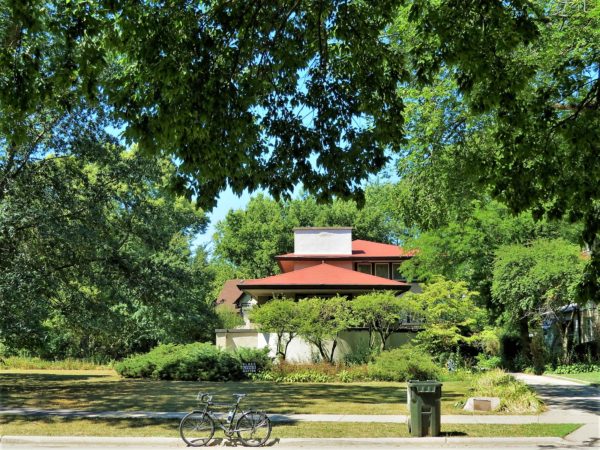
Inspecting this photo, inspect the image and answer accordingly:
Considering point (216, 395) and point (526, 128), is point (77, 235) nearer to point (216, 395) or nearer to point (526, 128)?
point (216, 395)

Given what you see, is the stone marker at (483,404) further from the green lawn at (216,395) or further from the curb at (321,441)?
the curb at (321,441)

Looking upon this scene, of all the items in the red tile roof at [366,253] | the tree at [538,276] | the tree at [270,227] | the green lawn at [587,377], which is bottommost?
the green lawn at [587,377]

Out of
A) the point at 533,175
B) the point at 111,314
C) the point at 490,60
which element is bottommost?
the point at 111,314

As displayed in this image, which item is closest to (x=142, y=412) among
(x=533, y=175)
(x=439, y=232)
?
(x=533, y=175)

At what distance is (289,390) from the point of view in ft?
75.3

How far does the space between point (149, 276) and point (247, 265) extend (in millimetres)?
41375

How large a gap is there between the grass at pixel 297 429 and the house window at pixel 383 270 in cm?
3172

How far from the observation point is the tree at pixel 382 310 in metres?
29.2

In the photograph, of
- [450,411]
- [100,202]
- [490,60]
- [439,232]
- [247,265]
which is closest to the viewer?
[490,60]

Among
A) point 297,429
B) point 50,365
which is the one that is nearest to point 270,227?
point 50,365

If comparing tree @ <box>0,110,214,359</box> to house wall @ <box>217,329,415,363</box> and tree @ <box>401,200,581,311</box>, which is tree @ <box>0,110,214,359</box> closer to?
house wall @ <box>217,329,415,363</box>

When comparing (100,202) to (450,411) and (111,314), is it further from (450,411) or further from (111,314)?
(450,411)

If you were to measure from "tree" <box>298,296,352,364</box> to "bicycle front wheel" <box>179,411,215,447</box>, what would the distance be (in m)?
16.2

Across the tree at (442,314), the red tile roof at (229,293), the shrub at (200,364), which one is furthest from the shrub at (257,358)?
the red tile roof at (229,293)
